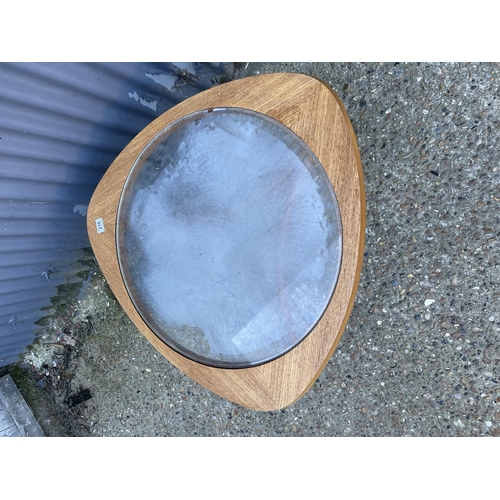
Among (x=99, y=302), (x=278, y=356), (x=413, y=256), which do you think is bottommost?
(x=99, y=302)

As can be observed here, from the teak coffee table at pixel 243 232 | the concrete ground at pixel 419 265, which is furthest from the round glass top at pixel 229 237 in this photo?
the concrete ground at pixel 419 265

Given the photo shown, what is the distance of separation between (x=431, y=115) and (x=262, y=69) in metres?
0.86

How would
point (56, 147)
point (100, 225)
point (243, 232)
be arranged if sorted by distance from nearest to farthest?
point (243, 232), point (100, 225), point (56, 147)

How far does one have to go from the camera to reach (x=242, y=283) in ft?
4.52

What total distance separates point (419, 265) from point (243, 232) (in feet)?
2.91

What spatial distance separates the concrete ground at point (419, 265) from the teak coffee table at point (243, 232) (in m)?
0.63

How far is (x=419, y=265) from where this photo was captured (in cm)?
177

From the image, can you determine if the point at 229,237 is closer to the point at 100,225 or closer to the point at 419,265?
the point at 100,225

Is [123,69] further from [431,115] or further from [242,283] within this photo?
[431,115]

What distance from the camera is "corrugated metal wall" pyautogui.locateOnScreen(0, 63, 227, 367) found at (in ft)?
4.96

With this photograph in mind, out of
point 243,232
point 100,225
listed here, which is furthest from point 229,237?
point 100,225

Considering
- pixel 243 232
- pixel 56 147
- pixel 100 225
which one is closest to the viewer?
pixel 243 232

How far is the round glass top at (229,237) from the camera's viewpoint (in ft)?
4.26

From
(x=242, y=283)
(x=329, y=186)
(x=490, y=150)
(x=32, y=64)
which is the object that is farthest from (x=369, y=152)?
(x=32, y=64)
